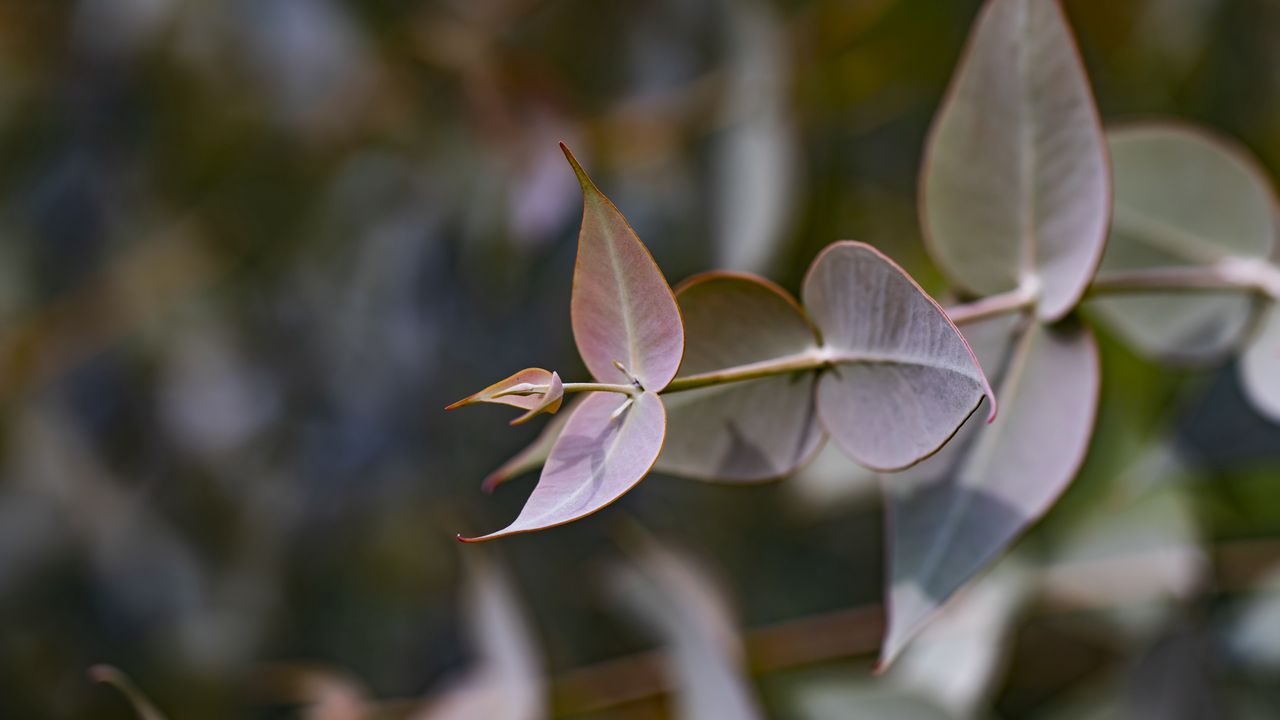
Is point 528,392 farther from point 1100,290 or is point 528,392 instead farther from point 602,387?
point 1100,290

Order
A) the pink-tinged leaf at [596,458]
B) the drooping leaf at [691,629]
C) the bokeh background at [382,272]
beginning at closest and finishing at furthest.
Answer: the pink-tinged leaf at [596,458] < the drooping leaf at [691,629] < the bokeh background at [382,272]

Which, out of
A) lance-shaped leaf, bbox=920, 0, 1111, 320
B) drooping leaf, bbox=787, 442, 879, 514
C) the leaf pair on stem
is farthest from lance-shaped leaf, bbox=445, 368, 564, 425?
drooping leaf, bbox=787, 442, 879, 514

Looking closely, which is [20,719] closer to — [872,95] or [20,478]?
[20,478]

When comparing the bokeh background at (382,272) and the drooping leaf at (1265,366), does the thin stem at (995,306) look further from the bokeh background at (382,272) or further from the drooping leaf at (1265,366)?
the bokeh background at (382,272)

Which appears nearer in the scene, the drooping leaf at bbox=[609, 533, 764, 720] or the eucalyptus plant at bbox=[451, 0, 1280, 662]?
the eucalyptus plant at bbox=[451, 0, 1280, 662]

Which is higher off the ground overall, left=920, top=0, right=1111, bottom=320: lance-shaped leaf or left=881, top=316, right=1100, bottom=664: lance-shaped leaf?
left=920, top=0, right=1111, bottom=320: lance-shaped leaf

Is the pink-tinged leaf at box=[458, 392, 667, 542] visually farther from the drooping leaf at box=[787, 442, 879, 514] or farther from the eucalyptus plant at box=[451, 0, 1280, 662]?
the drooping leaf at box=[787, 442, 879, 514]

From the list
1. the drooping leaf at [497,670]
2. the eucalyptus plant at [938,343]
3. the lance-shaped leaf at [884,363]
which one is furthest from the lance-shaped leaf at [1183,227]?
the drooping leaf at [497,670]
